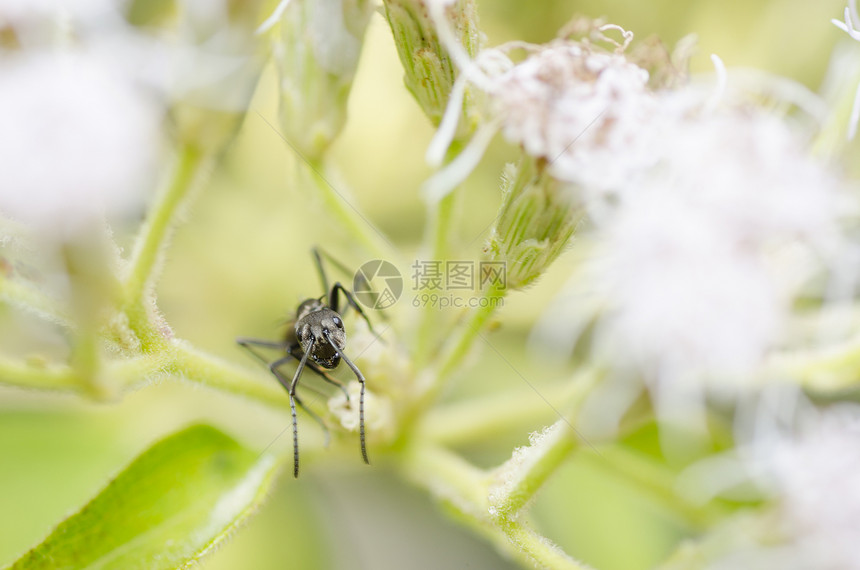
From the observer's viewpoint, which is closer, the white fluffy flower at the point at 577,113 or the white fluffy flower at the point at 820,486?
the white fluffy flower at the point at 577,113

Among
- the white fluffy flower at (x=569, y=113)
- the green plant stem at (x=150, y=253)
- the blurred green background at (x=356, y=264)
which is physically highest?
the white fluffy flower at (x=569, y=113)

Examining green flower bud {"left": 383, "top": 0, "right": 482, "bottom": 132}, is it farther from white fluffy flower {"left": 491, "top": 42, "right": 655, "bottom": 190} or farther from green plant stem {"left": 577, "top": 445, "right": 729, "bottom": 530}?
green plant stem {"left": 577, "top": 445, "right": 729, "bottom": 530}

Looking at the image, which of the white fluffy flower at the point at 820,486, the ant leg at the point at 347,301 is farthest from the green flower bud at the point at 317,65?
the white fluffy flower at the point at 820,486

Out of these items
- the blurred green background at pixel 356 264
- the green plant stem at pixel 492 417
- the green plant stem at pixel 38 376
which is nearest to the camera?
the green plant stem at pixel 38 376

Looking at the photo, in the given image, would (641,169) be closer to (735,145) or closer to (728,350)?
(735,145)

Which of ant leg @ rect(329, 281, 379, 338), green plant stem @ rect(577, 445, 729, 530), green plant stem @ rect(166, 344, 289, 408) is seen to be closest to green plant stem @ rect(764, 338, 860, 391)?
green plant stem @ rect(577, 445, 729, 530)

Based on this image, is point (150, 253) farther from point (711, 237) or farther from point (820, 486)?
point (820, 486)

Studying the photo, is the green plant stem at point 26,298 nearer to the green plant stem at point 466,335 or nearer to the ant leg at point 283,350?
the ant leg at point 283,350
